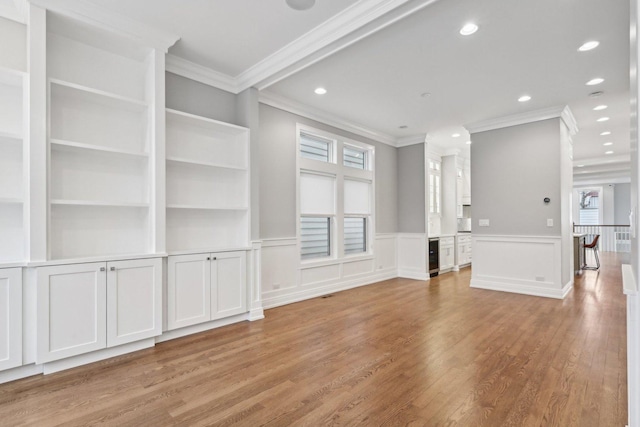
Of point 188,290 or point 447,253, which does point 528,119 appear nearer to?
point 447,253

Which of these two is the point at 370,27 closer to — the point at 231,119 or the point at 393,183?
the point at 231,119

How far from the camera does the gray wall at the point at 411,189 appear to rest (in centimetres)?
673

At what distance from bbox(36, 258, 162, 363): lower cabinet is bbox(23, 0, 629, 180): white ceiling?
224 centimetres

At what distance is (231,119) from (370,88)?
1.86 metres

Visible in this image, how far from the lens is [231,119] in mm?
4180

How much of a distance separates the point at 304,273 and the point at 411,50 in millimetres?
3303

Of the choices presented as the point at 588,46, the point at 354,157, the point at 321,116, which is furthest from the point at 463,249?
the point at 588,46

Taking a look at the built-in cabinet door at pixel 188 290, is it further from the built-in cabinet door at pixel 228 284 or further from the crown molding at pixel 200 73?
the crown molding at pixel 200 73

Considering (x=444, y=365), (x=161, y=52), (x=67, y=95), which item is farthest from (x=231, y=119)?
(x=444, y=365)

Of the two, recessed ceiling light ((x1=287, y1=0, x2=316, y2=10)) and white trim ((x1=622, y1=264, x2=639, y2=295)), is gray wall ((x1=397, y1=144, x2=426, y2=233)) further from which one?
white trim ((x1=622, y1=264, x2=639, y2=295))

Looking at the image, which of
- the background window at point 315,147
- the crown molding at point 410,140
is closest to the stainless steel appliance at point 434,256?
the crown molding at point 410,140

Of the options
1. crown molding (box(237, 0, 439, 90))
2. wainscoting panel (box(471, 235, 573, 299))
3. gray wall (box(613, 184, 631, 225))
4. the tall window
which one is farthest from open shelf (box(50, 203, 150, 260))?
gray wall (box(613, 184, 631, 225))

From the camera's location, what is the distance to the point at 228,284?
3736 millimetres

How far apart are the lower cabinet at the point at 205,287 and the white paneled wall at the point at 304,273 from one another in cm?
70
